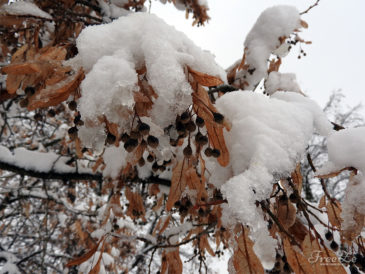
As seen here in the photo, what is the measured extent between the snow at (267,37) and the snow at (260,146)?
108 cm

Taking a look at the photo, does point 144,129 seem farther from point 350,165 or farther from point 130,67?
point 350,165

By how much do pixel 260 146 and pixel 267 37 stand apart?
62.6 inches

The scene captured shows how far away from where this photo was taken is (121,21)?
969mm

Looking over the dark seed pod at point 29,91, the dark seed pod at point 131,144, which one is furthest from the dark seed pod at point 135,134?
the dark seed pod at point 29,91

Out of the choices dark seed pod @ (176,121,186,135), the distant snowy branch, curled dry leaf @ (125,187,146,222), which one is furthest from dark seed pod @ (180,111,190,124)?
the distant snowy branch

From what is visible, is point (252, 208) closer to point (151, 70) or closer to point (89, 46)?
point (151, 70)

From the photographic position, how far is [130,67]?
79 centimetres

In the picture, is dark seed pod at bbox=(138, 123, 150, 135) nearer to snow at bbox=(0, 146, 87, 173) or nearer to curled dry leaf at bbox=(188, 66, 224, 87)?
curled dry leaf at bbox=(188, 66, 224, 87)

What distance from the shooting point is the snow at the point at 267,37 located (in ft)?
6.73

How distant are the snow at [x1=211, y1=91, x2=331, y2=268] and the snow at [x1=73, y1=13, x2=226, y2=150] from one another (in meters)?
0.21

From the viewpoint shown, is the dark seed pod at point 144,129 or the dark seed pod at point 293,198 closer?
the dark seed pod at point 144,129

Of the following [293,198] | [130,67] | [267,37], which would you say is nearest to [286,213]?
[293,198]

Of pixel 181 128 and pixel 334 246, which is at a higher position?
pixel 181 128

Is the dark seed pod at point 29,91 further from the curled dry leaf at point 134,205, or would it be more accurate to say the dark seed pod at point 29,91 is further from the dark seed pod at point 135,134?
the curled dry leaf at point 134,205
